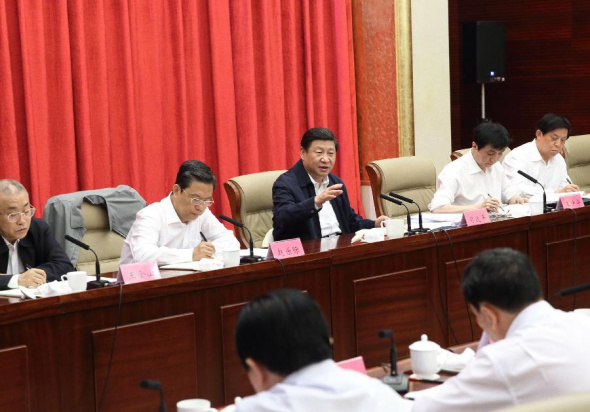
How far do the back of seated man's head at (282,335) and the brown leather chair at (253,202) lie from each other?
8.49 ft

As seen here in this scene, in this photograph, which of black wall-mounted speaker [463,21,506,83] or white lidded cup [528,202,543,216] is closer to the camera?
white lidded cup [528,202,543,216]

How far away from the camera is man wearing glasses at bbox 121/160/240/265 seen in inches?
143

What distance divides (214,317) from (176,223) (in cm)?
73

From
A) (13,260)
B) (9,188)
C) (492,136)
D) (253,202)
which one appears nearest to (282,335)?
(9,188)

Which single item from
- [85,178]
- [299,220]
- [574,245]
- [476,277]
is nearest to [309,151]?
[299,220]

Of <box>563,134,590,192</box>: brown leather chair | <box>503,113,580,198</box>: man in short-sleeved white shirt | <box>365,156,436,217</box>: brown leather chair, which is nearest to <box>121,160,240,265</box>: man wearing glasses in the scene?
<box>365,156,436,217</box>: brown leather chair

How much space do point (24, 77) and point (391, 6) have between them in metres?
2.71

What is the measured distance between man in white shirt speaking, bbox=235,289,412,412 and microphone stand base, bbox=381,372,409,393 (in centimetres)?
48

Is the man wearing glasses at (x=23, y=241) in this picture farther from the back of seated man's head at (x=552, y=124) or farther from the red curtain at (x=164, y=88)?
the back of seated man's head at (x=552, y=124)

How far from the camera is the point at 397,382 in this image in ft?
7.33

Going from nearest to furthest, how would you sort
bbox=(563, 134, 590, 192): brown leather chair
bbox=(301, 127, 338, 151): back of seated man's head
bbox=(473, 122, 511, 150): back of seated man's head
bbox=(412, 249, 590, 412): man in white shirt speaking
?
1. bbox=(412, 249, 590, 412): man in white shirt speaking
2. bbox=(301, 127, 338, 151): back of seated man's head
3. bbox=(473, 122, 511, 150): back of seated man's head
4. bbox=(563, 134, 590, 192): brown leather chair

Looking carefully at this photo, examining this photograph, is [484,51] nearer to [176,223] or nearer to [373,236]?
[373,236]

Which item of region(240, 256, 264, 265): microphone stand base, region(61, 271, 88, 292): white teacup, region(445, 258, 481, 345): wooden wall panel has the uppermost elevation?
region(61, 271, 88, 292): white teacup

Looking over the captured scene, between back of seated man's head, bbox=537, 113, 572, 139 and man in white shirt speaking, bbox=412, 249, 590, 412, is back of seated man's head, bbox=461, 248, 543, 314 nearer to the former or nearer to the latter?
man in white shirt speaking, bbox=412, 249, 590, 412
